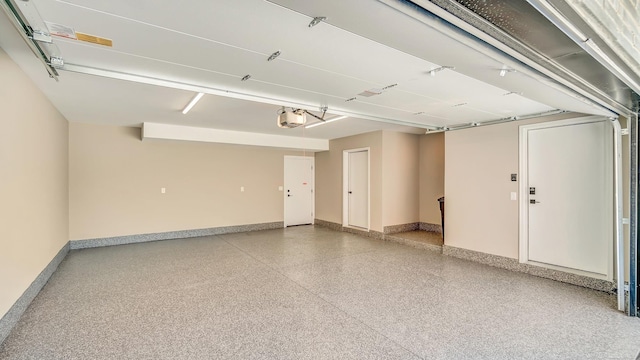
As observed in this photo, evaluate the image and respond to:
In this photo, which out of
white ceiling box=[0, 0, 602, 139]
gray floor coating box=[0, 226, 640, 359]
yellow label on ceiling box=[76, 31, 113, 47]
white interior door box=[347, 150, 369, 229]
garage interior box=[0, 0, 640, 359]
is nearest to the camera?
white ceiling box=[0, 0, 602, 139]

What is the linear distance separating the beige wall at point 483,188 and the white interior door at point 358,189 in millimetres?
2007

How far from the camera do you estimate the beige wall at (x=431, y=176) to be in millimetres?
6695

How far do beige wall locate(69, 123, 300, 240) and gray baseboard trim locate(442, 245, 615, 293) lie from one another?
4.74m

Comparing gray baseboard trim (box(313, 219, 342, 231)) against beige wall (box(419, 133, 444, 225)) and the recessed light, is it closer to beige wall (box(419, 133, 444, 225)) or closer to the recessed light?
beige wall (box(419, 133, 444, 225))

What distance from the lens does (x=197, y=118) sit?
5.20m

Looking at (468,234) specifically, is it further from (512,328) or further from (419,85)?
(419,85)

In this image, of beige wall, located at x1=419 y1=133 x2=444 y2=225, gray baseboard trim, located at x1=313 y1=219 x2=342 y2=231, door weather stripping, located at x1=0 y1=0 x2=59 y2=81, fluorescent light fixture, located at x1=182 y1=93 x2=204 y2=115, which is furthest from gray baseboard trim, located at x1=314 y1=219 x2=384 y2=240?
door weather stripping, located at x1=0 y1=0 x2=59 y2=81

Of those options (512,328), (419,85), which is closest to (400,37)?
(419,85)

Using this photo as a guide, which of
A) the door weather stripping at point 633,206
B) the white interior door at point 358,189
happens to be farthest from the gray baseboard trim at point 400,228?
the door weather stripping at point 633,206

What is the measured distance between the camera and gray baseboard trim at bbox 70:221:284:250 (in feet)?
19.1

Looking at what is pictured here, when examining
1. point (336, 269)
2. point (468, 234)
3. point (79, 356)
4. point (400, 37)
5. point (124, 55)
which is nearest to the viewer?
point (400, 37)

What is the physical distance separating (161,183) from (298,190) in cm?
353

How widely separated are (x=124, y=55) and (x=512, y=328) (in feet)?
13.8

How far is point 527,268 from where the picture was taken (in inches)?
173
